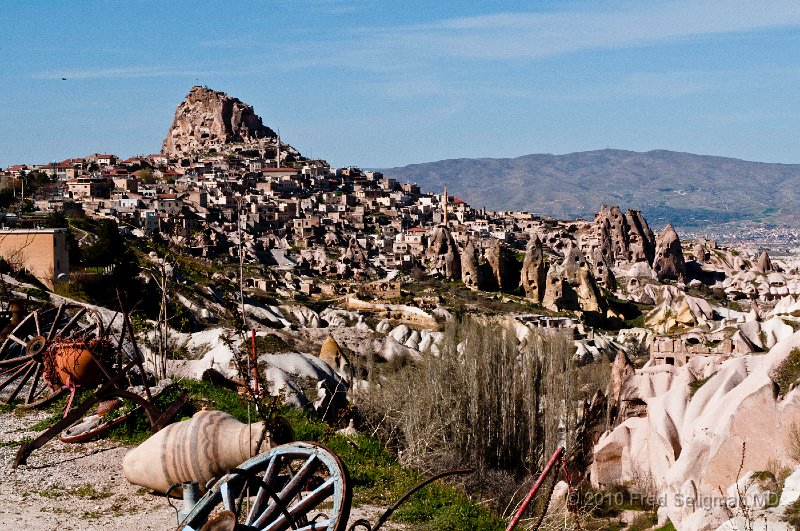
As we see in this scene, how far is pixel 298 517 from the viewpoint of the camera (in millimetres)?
5273

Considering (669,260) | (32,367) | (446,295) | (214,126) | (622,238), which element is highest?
(214,126)

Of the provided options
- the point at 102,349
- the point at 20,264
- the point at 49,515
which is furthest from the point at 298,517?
the point at 20,264

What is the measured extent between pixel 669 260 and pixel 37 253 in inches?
1988

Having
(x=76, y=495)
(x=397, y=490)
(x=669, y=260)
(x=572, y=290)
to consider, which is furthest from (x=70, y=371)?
(x=669, y=260)

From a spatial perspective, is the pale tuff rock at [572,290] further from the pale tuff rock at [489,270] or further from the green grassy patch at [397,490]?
the green grassy patch at [397,490]

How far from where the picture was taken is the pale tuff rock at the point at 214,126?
12419cm

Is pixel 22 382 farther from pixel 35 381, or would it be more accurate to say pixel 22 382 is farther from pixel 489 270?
pixel 489 270

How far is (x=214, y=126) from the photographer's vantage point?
126062 mm

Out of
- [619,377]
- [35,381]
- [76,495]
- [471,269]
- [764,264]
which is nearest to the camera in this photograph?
[76,495]

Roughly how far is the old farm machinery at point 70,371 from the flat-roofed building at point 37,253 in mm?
11075

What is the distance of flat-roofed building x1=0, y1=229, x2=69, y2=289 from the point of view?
75.3ft

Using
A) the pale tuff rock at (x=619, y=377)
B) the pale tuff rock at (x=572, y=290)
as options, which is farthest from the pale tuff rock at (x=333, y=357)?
the pale tuff rock at (x=572, y=290)

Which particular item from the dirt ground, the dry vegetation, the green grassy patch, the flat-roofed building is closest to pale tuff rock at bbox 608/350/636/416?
the dry vegetation

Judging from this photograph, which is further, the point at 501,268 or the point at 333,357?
the point at 501,268
